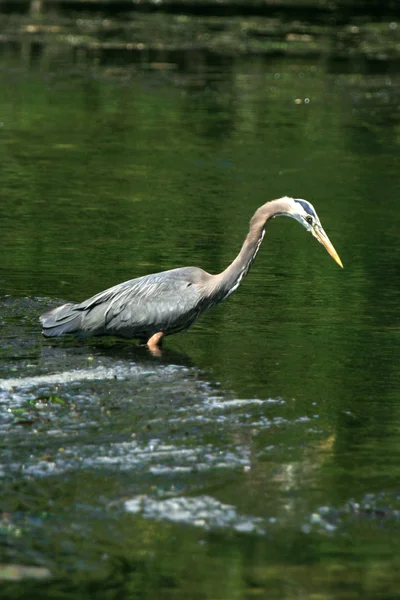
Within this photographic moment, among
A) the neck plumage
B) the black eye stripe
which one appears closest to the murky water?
the neck plumage

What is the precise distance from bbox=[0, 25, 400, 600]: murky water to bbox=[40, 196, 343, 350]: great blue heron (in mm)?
186

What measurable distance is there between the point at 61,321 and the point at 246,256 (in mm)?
1374

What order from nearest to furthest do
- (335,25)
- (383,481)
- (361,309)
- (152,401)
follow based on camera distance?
(383,481)
(152,401)
(361,309)
(335,25)

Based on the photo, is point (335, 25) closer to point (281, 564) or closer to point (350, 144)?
point (350, 144)

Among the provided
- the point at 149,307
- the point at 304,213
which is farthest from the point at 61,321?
the point at 304,213

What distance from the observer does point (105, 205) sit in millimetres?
13781

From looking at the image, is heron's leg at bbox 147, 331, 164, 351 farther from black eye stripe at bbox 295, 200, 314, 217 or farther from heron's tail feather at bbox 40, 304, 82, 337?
black eye stripe at bbox 295, 200, 314, 217

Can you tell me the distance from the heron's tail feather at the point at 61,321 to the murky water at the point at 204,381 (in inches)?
5.1

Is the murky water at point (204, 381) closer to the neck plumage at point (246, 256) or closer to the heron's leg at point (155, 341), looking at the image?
the heron's leg at point (155, 341)

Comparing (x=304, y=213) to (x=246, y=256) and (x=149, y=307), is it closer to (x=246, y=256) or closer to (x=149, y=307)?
(x=246, y=256)

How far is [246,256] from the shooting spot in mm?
8922

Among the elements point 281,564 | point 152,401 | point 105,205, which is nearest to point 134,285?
point 152,401

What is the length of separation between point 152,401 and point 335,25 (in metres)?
23.7

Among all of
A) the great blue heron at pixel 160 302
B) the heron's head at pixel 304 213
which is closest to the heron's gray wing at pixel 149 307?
the great blue heron at pixel 160 302
